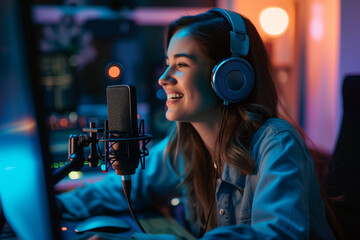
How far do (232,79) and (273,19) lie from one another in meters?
2.17

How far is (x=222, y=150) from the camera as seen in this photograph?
3.03 ft

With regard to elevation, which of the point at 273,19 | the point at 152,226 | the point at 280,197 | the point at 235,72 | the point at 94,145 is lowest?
the point at 152,226

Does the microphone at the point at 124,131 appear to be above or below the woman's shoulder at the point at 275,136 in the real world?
above

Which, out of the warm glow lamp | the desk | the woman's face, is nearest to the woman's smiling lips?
the woman's face

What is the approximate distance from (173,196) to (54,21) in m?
1.72

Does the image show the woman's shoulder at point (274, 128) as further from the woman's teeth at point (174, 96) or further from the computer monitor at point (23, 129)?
the computer monitor at point (23, 129)

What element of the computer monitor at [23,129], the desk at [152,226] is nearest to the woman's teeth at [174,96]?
the desk at [152,226]

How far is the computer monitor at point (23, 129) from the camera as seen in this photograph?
1.07 ft

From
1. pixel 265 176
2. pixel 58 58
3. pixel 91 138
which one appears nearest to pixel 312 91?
pixel 58 58

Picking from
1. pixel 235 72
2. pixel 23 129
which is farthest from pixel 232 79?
pixel 23 129

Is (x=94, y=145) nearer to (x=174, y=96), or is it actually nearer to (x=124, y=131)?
(x=124, y=131)

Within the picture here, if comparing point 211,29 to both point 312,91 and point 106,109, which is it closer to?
point 106,109

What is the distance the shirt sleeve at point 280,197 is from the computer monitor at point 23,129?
309 millimetres

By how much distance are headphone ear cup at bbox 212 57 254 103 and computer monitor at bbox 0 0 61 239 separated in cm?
51
